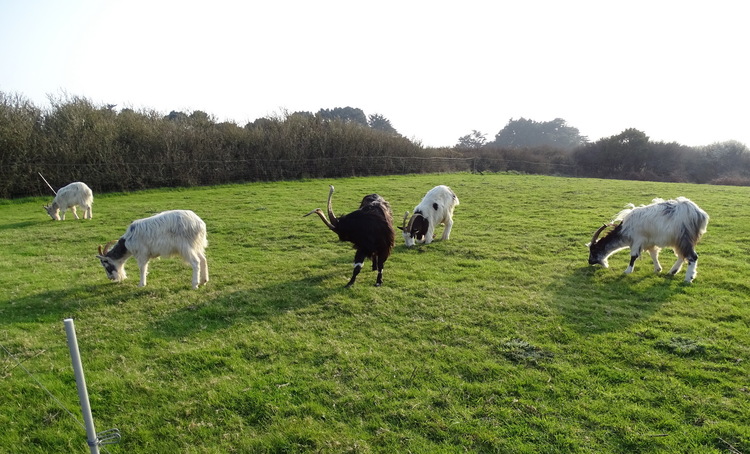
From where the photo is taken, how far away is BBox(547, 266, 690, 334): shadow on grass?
6.36m

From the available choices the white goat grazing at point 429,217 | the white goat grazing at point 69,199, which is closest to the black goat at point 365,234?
the white goat grazing at point 429,217

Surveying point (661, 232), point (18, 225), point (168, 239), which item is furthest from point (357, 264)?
point (18, 225)

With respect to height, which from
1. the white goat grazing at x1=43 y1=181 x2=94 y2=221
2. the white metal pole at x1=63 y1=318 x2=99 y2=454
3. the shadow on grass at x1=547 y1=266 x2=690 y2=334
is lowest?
the shadow on grass at x1=547 y1=266 x2=690 y2=334

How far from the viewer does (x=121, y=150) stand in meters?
24.6

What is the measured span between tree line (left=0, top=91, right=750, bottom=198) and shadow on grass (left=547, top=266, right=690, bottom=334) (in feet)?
78.6

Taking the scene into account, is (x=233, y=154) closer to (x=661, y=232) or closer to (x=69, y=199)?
(x=69, y=199)

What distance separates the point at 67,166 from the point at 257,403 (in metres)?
24.6

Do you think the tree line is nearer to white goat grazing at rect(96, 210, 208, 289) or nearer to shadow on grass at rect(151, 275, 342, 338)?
white goat grazing at rect(96, 210, 208, 289)

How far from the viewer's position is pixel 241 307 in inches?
283

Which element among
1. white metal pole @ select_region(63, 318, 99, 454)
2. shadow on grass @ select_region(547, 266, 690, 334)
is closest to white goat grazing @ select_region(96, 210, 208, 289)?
white metal pole @ select_region(63, 318, 99, 454)

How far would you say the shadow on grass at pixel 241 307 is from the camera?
6.47 meters

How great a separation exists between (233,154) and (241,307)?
23.8 metres

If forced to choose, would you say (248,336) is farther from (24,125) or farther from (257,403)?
(24,125)

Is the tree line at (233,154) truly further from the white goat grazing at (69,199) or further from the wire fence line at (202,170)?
the white goat grazing at (69,199)
